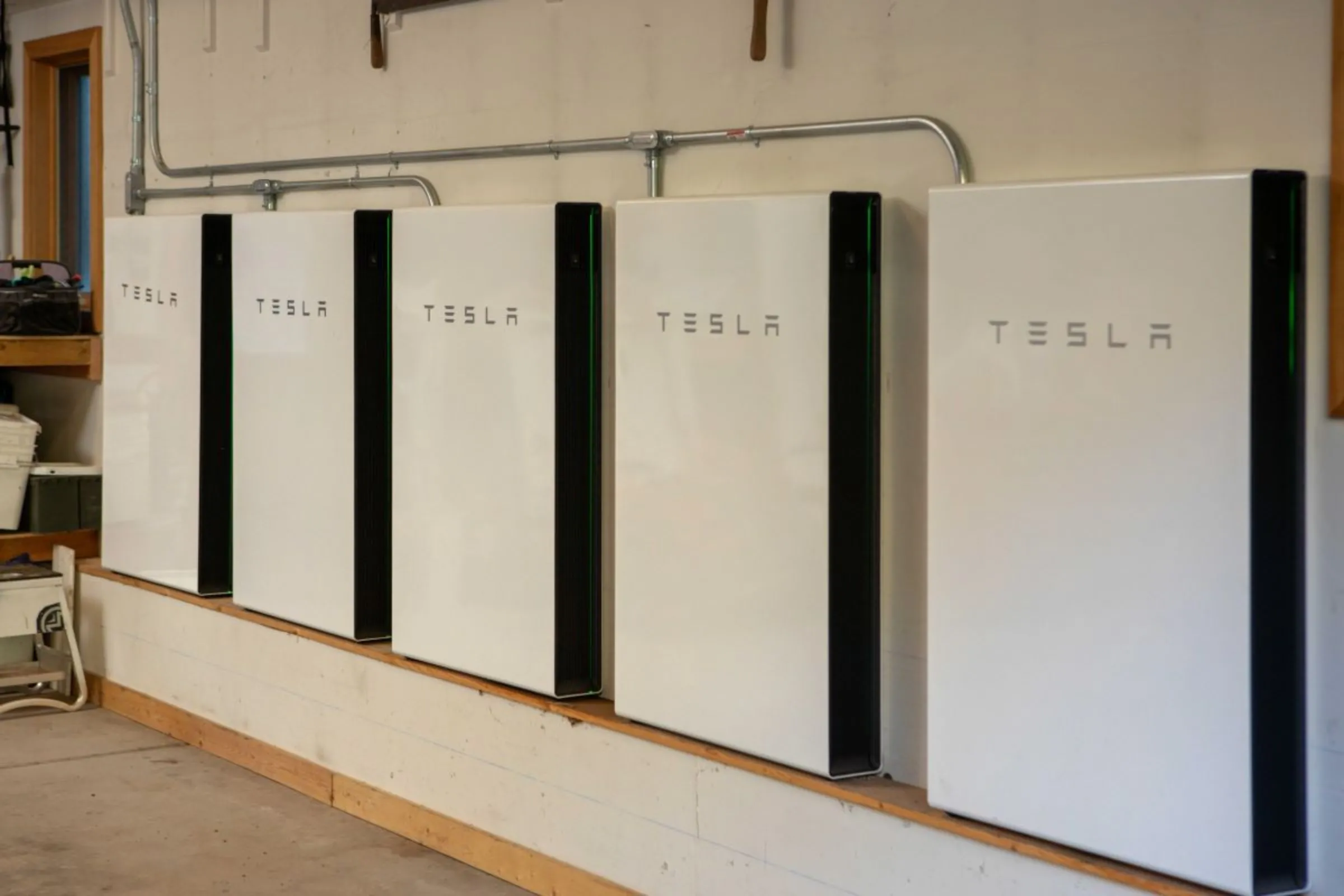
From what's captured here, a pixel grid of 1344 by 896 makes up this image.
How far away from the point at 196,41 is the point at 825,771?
327cm

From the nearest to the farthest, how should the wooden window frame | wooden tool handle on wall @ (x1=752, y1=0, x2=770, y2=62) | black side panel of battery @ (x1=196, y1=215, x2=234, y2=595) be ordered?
1. wooden tool handle on wall @ (x1=752, y1=0, x2=770, y2=62)
2. black side panel of battery @ (x1=196, y1=215, x2=234, y2=595)
3. the wooden window frame

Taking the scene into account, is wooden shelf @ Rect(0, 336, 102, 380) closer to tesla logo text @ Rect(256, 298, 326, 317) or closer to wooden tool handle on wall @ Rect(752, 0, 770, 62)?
tesla logo text @ Rect(256, 298, 326, 317)

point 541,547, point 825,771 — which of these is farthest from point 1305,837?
point 541,547

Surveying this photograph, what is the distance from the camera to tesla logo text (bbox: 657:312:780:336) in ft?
9.88

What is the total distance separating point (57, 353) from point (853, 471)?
351 centimetres

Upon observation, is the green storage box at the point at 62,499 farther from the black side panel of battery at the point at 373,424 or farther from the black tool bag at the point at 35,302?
the black side panel of battery at the point at 373,424

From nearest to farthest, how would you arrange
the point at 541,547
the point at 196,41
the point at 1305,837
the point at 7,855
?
the point at 1305,837, the point at 541,547, the point at 7,855, the point at 196,41

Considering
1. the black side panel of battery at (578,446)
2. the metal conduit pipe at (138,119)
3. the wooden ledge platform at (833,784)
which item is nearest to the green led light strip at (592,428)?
the black side panel of battery at (578,446)

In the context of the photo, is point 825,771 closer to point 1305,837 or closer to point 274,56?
point 1305,837

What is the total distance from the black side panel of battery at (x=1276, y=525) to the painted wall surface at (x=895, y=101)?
49 mm

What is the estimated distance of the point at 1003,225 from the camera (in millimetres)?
2607

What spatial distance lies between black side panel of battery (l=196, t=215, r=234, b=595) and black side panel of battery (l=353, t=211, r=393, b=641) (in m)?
0.67

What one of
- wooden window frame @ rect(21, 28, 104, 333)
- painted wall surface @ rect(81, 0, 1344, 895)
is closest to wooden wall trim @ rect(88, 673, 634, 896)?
painted wall surface @ rect(81, 0, 1344, 895)

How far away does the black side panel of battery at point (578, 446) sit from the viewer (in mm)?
3506
